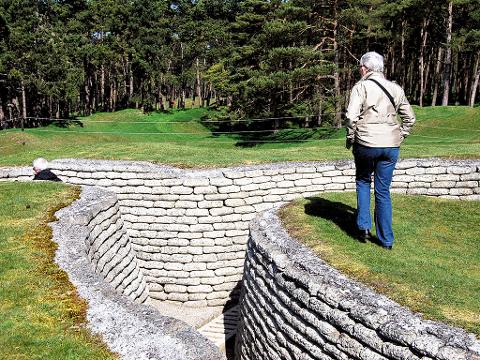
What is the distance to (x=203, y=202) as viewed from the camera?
10875 mm

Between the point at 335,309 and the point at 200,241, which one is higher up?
the point at 335,309

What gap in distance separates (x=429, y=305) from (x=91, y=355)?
10.8 ft

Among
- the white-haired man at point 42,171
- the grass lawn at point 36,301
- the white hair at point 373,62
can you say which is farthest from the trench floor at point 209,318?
the white hair at point 373,62

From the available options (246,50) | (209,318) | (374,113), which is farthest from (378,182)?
(246,50)

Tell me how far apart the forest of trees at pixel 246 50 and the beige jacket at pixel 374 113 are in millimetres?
17863

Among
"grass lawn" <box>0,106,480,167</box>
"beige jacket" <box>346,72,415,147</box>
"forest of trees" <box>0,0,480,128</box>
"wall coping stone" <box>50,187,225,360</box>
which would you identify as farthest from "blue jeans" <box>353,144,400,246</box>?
"forest of trees" <box>0,0,480,128</box>

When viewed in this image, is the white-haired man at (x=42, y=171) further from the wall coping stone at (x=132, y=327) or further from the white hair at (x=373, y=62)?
the white hair at (x=373, y=62)

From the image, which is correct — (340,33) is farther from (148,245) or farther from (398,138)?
(398,138)

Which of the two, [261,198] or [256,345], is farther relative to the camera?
[261,198]

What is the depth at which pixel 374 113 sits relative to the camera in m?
5.69

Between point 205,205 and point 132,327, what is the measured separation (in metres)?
6.45

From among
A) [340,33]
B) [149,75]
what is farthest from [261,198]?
[149,75]

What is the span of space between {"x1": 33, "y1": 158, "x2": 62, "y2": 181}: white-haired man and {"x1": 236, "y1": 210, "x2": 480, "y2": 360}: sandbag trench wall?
631cm

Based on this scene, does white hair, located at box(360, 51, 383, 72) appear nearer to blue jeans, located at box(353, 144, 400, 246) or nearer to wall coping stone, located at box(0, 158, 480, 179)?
blue jeans, located at box(353, 144, 400, 246)
